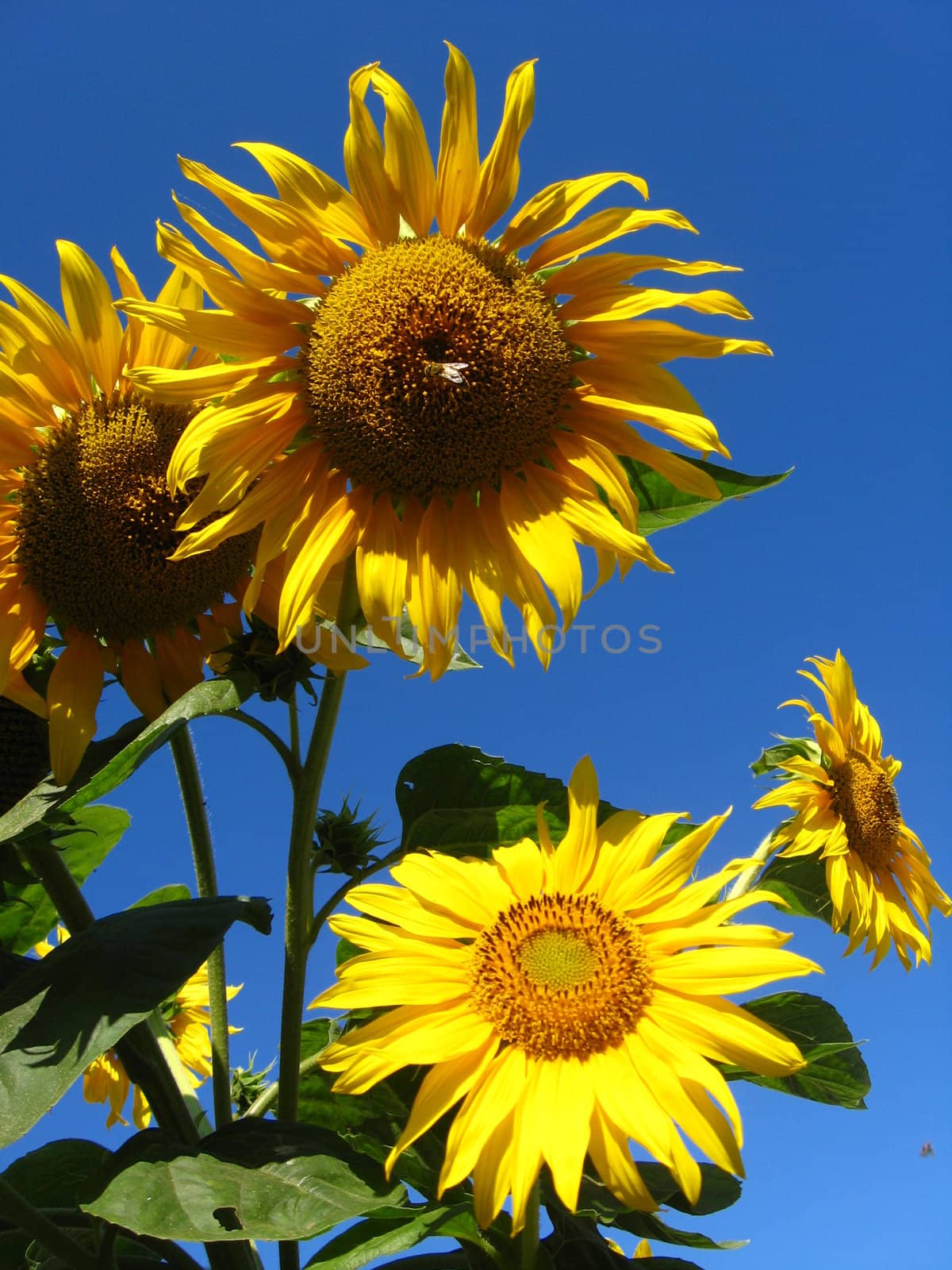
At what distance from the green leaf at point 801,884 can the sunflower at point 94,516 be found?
5.67 ft

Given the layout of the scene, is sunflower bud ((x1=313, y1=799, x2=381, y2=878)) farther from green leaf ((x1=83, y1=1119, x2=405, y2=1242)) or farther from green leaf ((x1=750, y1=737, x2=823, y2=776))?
green leaf ((x1=750, y1=737, x2=823, y2=776))

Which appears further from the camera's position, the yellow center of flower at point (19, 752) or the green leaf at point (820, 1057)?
the yellow center of flower at point (19, 752)

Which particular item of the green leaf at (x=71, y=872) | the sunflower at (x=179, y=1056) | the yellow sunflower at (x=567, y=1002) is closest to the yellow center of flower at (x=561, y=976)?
the yellow sunflower at (x=567, y=1002)

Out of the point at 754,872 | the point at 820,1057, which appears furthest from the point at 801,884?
the point at 820,1057

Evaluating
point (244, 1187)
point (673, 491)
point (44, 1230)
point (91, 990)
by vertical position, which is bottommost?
point (44, 1230)

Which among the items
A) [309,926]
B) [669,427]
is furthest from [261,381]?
[309,926]

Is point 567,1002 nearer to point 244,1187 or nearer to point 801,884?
point 244,1187

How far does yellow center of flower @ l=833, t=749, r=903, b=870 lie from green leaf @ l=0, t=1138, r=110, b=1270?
2132 millimetres

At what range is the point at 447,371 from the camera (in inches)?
79.7

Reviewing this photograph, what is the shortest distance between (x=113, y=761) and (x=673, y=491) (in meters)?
1.08

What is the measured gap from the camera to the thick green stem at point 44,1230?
1.84 meters

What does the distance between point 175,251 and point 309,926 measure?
1.19 m

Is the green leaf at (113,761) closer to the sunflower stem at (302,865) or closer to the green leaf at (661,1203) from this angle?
the sunflower stem at (302,865)

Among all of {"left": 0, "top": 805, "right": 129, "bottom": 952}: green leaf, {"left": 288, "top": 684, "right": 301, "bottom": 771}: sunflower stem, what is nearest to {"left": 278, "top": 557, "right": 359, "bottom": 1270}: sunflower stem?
{"left": 288, "top": 684, "right": 301, "bottom": 771}: sunflower stem
